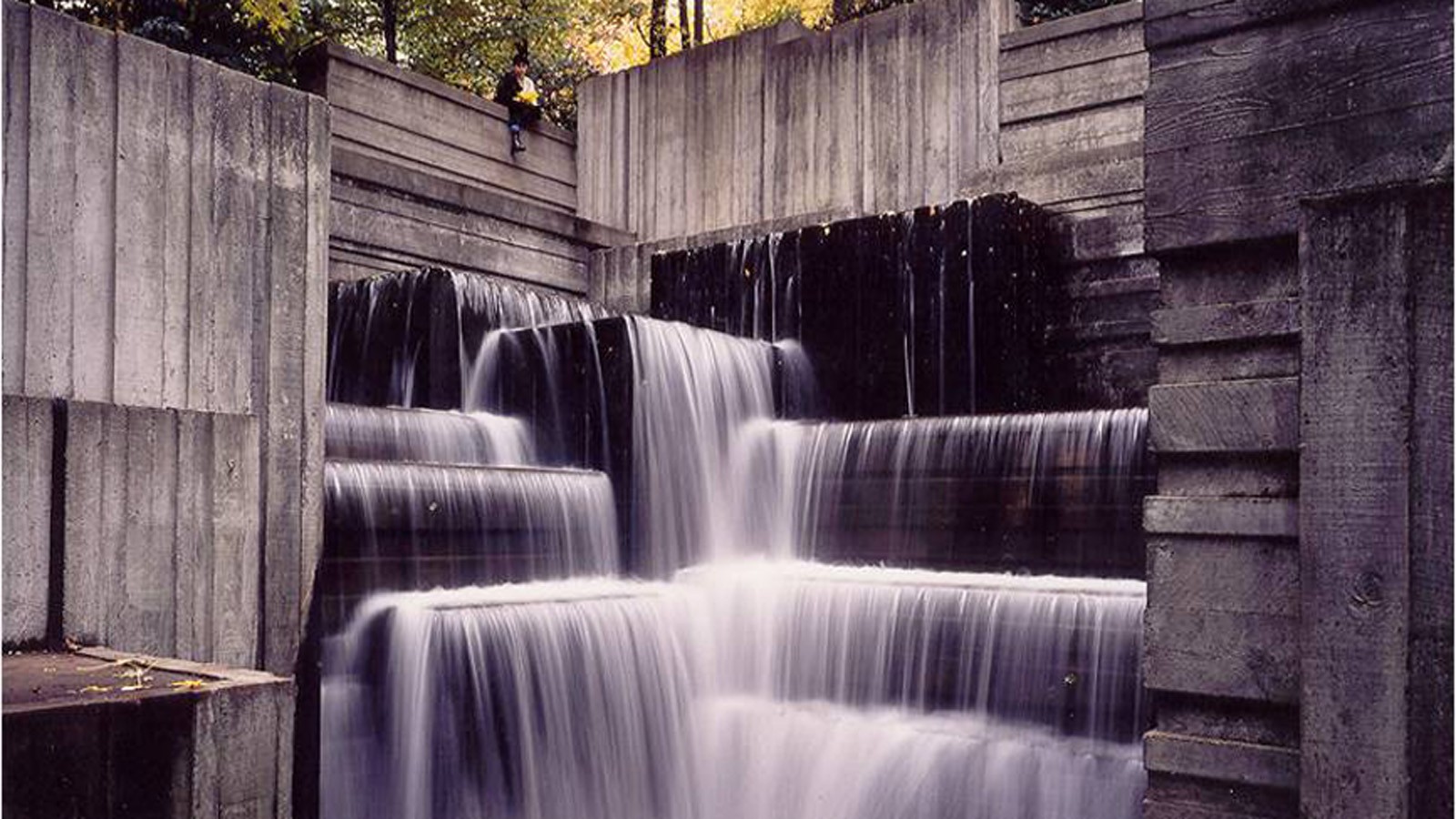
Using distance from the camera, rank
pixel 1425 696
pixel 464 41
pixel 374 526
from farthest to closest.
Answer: pixel 464 41, pixel 374 526, pixel 1425 696

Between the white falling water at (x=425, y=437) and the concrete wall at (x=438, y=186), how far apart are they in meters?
2.38

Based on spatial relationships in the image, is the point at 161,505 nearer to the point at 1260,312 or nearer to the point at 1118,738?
the point at 1260,312

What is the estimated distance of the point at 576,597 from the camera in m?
7.12

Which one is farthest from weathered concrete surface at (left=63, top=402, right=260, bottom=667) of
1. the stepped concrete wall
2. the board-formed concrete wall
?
the board-formed concrete wall

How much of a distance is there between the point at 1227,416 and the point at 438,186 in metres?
8.68

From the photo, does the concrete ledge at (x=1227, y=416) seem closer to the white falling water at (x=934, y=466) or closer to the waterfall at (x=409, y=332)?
the white falling water at (x=934, y=466)

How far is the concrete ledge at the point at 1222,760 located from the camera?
3.25 m

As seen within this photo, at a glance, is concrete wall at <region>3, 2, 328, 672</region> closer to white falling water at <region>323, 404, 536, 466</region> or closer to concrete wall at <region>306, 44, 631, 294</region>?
white falling water at <region>323, 404, 536, 466</region>

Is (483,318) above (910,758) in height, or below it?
above

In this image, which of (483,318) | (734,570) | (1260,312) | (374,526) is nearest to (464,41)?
(483,318)

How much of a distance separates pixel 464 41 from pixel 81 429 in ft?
53.2

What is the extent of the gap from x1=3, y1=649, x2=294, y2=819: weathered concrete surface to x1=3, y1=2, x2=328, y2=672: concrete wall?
729mm

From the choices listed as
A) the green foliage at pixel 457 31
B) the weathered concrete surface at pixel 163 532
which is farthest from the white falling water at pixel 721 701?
the green foliage at pixel 457 31

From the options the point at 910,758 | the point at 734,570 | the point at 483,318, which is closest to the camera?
the point at 910,758
